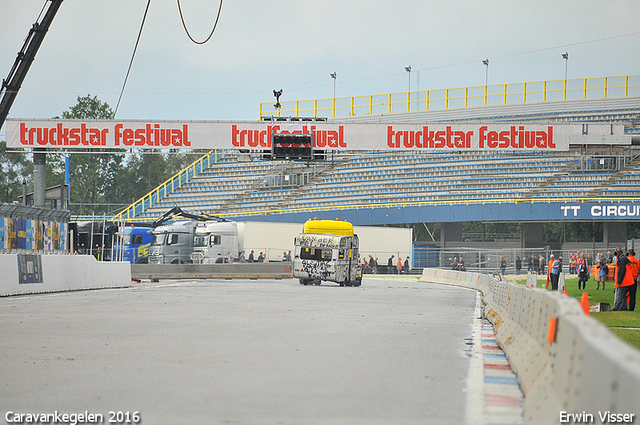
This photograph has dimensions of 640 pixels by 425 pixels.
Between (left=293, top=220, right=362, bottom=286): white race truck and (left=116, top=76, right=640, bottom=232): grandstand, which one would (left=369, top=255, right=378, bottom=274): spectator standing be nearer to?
(left=116, top=76, right=640, bottom=232): grandstand

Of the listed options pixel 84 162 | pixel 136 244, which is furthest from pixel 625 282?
pixel 84 162

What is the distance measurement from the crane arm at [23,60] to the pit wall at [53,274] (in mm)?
8428

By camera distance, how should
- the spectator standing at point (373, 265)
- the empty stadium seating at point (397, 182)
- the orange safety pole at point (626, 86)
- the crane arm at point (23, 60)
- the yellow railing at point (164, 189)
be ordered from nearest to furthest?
the crane arm at point (23, 60) → the spectator standing at point (373, 265) → the empty stadium seating at point (397, 182) → the orange safety pole at point (626, 86) → the yellow railing at point (164, 189)

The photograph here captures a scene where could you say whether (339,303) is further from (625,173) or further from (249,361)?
(625,173)

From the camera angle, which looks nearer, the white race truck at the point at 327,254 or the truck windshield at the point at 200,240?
the white race truck at the point at 327,254

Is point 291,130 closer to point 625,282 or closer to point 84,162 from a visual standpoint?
point 625,282

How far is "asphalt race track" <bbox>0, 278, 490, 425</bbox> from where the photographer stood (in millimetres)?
5925

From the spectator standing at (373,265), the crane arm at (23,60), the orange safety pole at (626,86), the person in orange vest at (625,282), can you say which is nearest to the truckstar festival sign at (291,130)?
the crane arm at (23,60)

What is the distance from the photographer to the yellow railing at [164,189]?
209 ft

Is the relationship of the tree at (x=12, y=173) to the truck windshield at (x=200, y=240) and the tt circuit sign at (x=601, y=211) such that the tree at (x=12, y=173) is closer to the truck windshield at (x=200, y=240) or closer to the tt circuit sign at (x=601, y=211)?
the truck windshield at (x=200, y=240)

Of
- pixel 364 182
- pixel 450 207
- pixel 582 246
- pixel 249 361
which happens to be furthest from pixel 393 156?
pixel 249 361

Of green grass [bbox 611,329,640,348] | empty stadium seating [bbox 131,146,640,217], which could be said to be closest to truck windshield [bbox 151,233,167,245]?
empty stadium seating [bbox 131,146,640,217]

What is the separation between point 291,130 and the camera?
35781 millimetres

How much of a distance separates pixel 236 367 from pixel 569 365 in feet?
14.6
